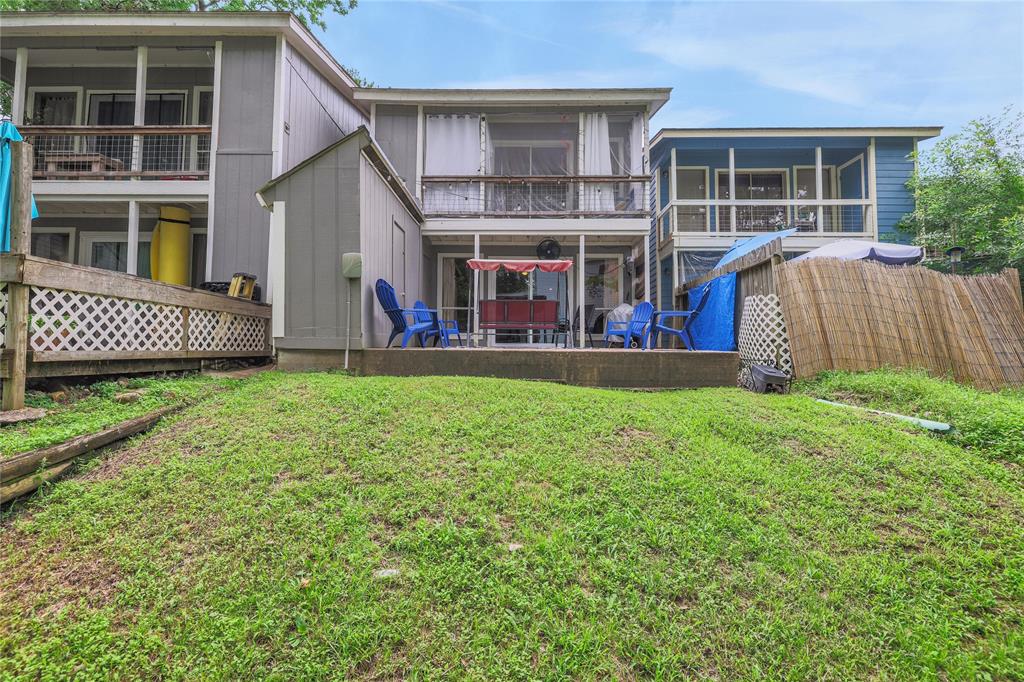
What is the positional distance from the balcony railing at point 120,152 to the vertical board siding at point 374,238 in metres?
4.24

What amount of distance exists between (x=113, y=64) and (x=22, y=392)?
9.88 m

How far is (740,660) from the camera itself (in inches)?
63.9

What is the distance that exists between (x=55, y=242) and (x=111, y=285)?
26.6 feet

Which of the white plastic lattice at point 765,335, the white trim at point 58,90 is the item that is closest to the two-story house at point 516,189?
the white plastic lattice at point 765,335

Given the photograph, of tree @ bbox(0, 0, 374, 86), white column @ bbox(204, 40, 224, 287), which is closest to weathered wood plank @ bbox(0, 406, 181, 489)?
white column @ bbox(204, 40, 224, 287)

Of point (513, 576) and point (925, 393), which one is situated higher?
point (925, 393)

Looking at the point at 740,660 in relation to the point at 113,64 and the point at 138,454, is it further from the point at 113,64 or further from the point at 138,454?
the point at 113,64

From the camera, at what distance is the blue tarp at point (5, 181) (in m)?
3.84

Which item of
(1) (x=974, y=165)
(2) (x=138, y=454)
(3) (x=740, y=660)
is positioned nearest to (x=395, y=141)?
(2) (x=138, y=454)

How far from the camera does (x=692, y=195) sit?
13078mm

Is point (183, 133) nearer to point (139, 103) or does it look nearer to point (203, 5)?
point (139, 103)

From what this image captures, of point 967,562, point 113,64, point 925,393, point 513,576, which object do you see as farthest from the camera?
point 113,64

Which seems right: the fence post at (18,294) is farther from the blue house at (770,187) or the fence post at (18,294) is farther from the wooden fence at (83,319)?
the blue house at (770,187)

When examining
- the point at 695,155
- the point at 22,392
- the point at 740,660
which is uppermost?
the point at 695,155
